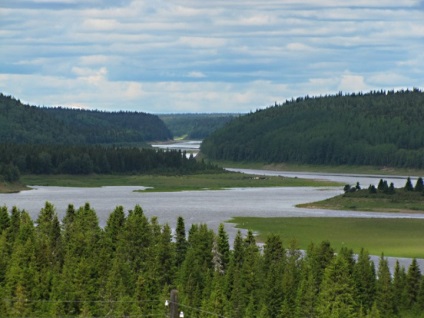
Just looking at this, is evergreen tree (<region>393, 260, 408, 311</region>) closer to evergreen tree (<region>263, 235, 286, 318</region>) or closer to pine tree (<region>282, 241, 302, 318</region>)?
pine tree (<region>282, 241, 302, 318</region>)

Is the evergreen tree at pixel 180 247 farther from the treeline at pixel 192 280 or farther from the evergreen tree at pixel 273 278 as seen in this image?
the evergreen tree at pixel 273 278

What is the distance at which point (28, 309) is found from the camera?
3221 inches

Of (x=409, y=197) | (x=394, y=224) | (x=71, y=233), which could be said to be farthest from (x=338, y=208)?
(x=71, y=233)

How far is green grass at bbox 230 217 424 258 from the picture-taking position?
127 metres

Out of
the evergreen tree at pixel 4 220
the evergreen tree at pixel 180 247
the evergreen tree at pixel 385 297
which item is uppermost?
the evergreen tree at pixel 4 220

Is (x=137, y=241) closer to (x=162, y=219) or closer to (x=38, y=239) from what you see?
(x=38, y=239)

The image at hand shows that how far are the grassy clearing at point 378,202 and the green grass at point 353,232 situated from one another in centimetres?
1706

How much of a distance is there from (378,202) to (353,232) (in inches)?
1539

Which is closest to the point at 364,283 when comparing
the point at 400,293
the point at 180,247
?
the point at 400,293

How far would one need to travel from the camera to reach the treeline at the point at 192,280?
79.5 metres

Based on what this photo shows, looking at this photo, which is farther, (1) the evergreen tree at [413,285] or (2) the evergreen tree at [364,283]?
(1) the evergreen tree at [413,285]

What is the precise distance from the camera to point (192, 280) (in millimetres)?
85312

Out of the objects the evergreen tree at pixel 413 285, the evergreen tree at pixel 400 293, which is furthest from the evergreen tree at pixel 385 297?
the evergreen tree at pixel 413 285

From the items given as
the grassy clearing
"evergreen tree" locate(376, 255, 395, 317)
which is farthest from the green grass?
"evergreen tree" locate(376, 255, 395, 317)
